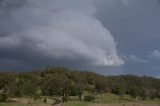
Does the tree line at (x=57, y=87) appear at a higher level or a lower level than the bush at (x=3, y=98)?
higher

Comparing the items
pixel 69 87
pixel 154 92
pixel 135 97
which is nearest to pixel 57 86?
pixel 69 87

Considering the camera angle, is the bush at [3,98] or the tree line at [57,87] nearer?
the bush at [3,98]

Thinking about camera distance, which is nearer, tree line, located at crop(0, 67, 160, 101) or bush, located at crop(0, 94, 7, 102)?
bush, located at crop(0, 94, 7, 102)

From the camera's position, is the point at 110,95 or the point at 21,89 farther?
the point at 110,95

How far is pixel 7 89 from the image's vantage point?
13450 centimetres

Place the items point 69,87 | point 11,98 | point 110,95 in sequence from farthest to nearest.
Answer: point 110,95 → point 69,87 → point 11,98

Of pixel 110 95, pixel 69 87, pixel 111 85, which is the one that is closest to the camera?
pixel 69 87

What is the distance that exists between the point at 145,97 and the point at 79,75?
36.4 metres

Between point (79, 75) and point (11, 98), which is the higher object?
point (79, 75)

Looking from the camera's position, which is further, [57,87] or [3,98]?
[57,87]

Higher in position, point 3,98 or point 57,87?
point 57,87

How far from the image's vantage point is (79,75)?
198375 mm

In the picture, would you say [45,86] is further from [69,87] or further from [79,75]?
[79,75]

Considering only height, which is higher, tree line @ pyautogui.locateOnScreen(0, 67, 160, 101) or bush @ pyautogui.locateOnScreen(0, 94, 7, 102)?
tree line @ pyautogui.locateOnScreen(0, 67, 160, 101)
